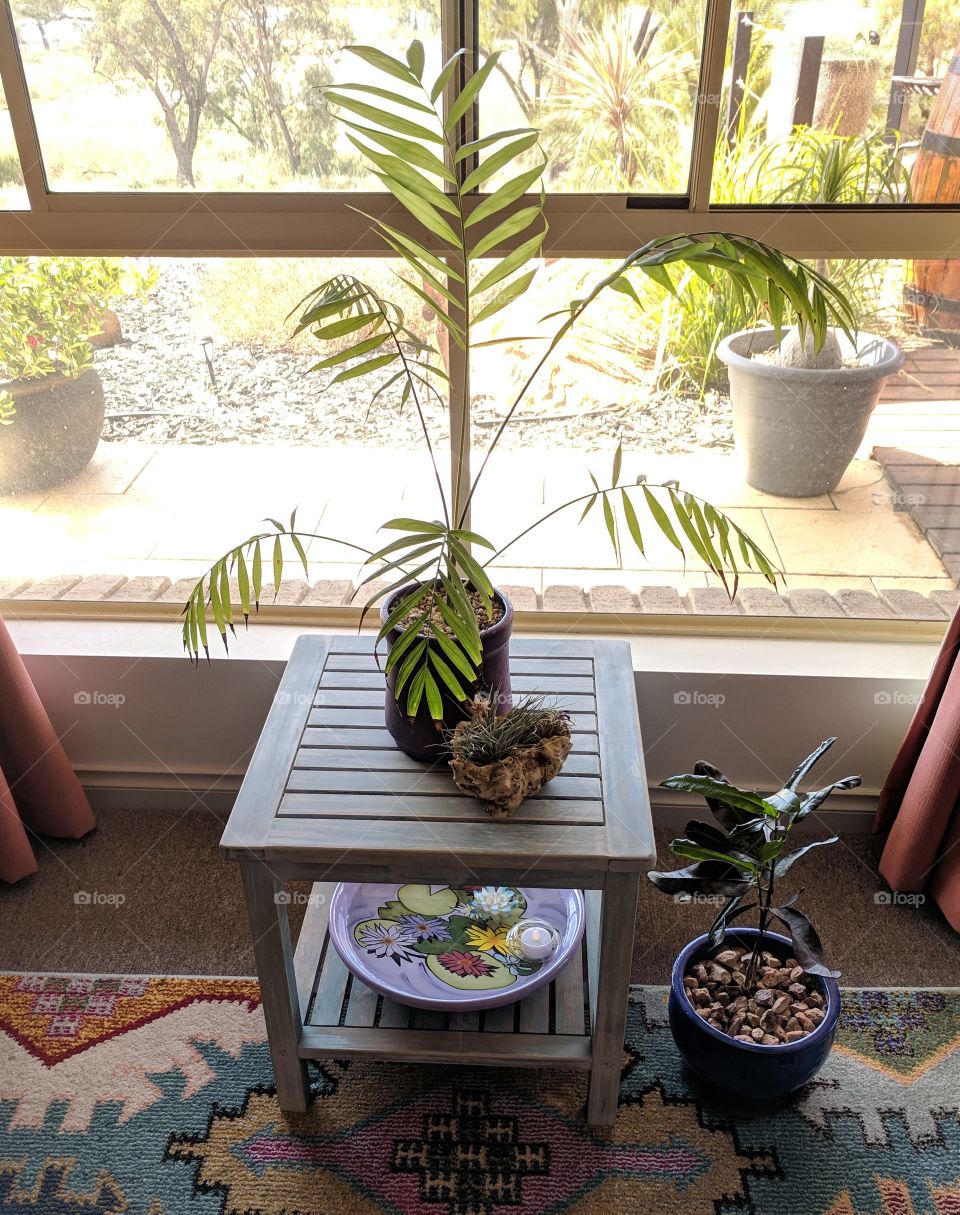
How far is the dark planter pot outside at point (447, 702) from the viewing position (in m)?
1.64

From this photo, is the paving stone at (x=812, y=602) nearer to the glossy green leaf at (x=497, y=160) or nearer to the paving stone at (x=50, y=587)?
the glossy green leaf at (x=497, y=160)

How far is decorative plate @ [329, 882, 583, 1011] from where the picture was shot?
1.72 m

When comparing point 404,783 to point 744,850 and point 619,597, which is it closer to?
point 744,850

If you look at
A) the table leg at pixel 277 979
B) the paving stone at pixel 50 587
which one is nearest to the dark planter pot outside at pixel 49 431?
the paving stone at pixel 50 587

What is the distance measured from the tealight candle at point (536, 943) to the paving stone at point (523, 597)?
2.41 ft

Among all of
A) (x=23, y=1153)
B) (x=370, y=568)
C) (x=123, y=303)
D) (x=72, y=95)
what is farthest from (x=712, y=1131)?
(x=72, y=95)

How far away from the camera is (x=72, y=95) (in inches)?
71.4

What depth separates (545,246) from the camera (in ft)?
6.20

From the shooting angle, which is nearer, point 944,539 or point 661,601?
point 944,539
